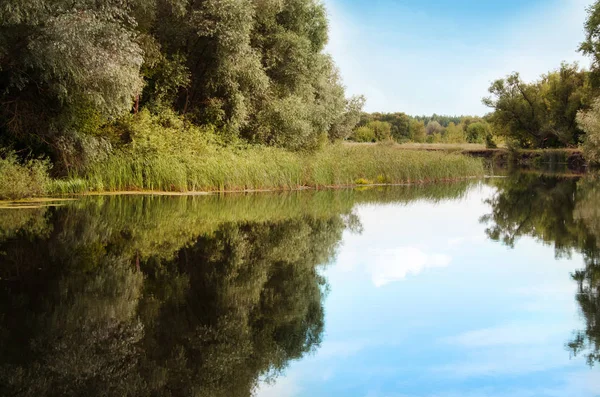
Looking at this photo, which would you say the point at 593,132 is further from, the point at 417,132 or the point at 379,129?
the point at 417,132

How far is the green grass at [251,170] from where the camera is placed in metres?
20.7

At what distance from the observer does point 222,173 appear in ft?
73.4

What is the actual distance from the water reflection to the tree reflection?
2.66 m

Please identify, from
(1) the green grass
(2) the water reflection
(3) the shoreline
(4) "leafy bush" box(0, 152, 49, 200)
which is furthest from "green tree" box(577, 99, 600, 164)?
(4) "leafy bush" box(0, 152, 49, 200)

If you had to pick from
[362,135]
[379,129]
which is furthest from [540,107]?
[379,129]

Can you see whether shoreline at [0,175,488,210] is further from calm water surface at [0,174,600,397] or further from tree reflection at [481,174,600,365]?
tree reflection at [481,174,600,365]

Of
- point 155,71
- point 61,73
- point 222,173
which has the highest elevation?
point 155,71

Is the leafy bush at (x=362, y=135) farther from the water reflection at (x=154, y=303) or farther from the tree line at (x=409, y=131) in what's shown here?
the water reflection at (x=154, y=303)

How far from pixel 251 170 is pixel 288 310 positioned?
56.3ft

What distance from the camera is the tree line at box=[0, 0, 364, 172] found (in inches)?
672

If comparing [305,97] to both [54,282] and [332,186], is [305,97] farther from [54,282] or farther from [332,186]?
[54,282]

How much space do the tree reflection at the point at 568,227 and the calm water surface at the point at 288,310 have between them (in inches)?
2.2

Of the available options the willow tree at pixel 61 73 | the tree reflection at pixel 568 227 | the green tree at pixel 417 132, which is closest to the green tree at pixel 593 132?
the tree reflection at pixel 568 227

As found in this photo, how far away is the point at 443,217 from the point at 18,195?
36.4 feet
